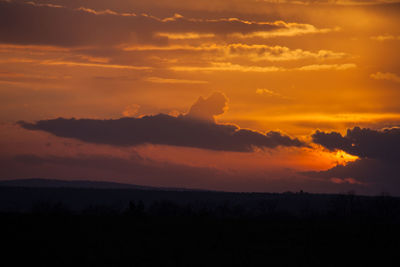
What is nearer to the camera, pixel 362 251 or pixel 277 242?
pixel 362 251

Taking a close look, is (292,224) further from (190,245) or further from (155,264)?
(155,264)

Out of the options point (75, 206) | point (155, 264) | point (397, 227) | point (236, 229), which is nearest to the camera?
point (155, 264)

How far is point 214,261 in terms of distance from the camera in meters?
42.1

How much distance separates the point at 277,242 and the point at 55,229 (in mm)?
20753

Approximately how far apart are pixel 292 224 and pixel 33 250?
30395 millimetres

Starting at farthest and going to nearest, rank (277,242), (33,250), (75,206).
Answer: (75,206) < (277,242) < (33,250)

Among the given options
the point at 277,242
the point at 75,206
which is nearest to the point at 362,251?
the point at 277,242

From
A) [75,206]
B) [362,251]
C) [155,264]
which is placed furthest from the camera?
[75,206]

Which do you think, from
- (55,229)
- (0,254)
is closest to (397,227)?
(55,229)

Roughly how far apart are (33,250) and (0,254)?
275 centimetres

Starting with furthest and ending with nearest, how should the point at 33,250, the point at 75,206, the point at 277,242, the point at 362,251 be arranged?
the point at 75,206, the point at 277,242, the point at 362,251, the point at 33,250

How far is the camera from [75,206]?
186375 millimetres

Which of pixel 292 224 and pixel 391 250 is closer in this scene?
pixel 391 250

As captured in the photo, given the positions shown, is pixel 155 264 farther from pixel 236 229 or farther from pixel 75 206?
pixel 75 206
